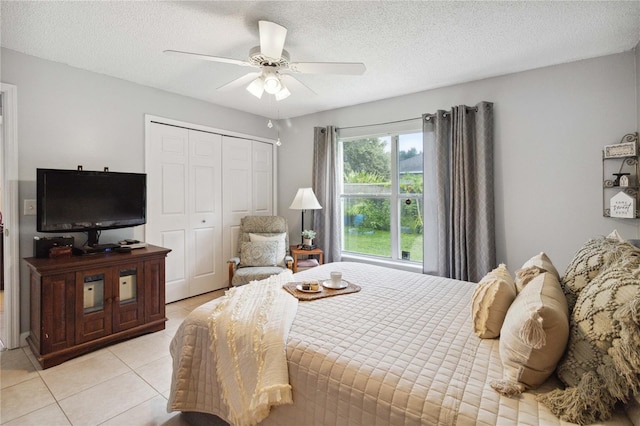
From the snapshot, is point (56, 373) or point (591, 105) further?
point (591, 105)

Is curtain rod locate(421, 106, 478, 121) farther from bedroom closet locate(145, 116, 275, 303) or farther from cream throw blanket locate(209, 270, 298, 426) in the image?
cream throw blanket locate(209, 270, 298, 426)

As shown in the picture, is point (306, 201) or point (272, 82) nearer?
point (272, 82)

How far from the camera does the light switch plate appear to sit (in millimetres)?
2600

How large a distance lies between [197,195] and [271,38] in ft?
8.01

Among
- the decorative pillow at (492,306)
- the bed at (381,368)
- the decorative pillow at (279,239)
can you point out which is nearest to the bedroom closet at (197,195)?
the decorative pillow at (279,239)

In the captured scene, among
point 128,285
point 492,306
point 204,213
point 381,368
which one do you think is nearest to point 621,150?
point 492,306

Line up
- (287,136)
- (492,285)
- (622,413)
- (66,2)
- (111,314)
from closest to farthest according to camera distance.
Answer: (622,413)
(492,285)
(66,2)
(111,314)
(287,136)

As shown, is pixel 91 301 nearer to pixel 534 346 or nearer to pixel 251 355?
pixel 251 355

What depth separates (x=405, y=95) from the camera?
362cm

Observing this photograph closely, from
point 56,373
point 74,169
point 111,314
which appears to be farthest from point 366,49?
point 56,373

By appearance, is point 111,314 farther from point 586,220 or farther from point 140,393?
point 586,220

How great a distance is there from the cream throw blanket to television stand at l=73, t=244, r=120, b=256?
5.72ft

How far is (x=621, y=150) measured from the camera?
95.0 inches

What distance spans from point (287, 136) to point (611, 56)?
371 cm
